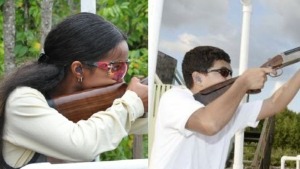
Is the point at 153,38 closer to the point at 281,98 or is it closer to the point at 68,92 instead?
the point at 281,98

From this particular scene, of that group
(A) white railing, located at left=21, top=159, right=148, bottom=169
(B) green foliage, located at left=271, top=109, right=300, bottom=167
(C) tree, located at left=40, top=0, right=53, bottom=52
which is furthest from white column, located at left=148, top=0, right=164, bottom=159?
(C) tree, located at left=40, top=0, right=53, bottom=52

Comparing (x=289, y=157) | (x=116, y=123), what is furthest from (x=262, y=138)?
(x=116, y=123)

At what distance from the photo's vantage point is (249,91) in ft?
1.77

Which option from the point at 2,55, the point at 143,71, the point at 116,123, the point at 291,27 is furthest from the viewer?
the point at 2,55

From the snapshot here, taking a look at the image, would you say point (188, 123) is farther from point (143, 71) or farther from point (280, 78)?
point (143, 71)

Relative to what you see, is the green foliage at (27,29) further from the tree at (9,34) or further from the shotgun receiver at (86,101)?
the shotgun receiver at (86,101)

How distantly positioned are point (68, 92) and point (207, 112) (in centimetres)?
51

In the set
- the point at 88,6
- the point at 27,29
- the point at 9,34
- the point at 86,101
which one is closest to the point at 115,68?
A: the point at 86,101

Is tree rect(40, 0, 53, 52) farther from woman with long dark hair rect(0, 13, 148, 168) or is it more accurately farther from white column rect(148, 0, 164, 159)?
white column rect(148, 0, 164, 159)

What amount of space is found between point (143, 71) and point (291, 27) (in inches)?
22.6

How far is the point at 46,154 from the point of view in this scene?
1011 millimetres

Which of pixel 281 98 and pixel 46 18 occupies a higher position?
pixel 46 18

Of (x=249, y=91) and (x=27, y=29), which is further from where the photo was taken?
(x=27, y=29)

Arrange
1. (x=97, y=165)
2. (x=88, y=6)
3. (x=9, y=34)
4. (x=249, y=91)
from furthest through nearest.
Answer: (x=9, y=34)
(x=88, y=6)
(x=97, y=165)
(x=249, y=91)
